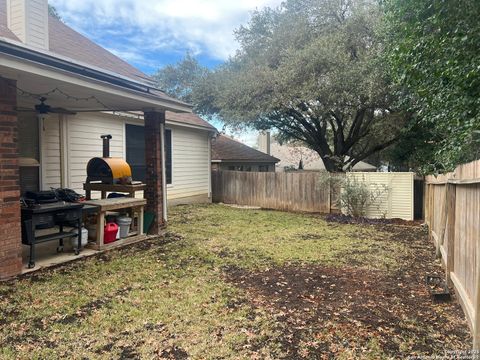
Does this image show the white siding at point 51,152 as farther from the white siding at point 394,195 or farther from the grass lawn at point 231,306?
the white siding at point 394,195

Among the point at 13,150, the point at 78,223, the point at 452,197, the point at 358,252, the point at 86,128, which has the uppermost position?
the point at 86,128

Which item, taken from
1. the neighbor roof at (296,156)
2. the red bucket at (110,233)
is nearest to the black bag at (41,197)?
the red bucket at (110,233)

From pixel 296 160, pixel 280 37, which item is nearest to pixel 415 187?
pixel 280 37

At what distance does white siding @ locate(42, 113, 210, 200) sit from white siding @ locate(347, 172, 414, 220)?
6537mm

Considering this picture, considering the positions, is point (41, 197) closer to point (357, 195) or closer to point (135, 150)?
point (135, 150)

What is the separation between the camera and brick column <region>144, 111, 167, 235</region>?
7.12 meters

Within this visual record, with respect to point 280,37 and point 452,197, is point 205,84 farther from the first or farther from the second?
point 452,197

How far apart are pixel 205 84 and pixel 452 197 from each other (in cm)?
1324

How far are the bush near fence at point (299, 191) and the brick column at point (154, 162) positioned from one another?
629cm

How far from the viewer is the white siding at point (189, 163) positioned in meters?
12.3

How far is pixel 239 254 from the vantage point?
5992 millimetres

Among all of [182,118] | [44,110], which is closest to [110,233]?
[44,110]

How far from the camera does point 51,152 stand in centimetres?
777

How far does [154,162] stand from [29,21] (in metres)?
3.23
